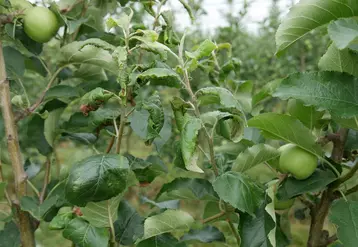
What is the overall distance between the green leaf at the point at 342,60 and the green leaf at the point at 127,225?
20.1 inches

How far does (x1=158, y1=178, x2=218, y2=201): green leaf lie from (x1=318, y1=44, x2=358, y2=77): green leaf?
334 mm

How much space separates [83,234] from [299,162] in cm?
41

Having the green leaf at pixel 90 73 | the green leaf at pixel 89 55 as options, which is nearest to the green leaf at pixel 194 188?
the green leaf at pixel 89 55

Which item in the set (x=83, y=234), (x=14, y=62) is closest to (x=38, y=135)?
(x=14, y=62)

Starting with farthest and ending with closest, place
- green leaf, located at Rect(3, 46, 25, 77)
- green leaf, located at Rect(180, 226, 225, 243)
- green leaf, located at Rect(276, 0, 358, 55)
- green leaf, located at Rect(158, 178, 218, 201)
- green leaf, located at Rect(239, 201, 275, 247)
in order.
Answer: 1. green leaf, located at Rect(3, 46, 25, 77)
2. green leaf, located at Rect(180, 226, 225, 243)
3. green leaf, located at Rect(158, 178, 218, 201)
4. green leaf, located at Rect(239, 201, 275, 247)
5. green leaf, located at Rect(276, 0, 358, 55)

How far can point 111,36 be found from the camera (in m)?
1.17

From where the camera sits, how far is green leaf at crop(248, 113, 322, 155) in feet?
2.77

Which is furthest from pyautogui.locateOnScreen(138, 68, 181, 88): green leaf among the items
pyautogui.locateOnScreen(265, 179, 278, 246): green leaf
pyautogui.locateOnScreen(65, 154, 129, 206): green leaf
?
pyautogui.locateOnScreen(265, 179, 278, 246): green leaf

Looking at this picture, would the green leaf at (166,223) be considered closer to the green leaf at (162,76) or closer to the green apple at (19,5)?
the green leaf at (162,76)

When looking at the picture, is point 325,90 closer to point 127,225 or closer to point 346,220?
point 346,220

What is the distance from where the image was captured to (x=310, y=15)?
Answer: 77 centimetres

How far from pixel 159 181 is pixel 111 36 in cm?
369

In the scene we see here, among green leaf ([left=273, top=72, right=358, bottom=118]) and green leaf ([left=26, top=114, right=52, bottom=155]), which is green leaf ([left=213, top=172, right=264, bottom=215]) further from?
green leaf ([left=26, top=114, right=52, bottom=155])

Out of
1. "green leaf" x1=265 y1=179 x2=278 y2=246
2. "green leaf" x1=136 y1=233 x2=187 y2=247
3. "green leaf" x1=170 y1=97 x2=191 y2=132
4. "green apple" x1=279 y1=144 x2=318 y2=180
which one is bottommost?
"green leaf" x1=136 y1=233 x2=187 y2=247
